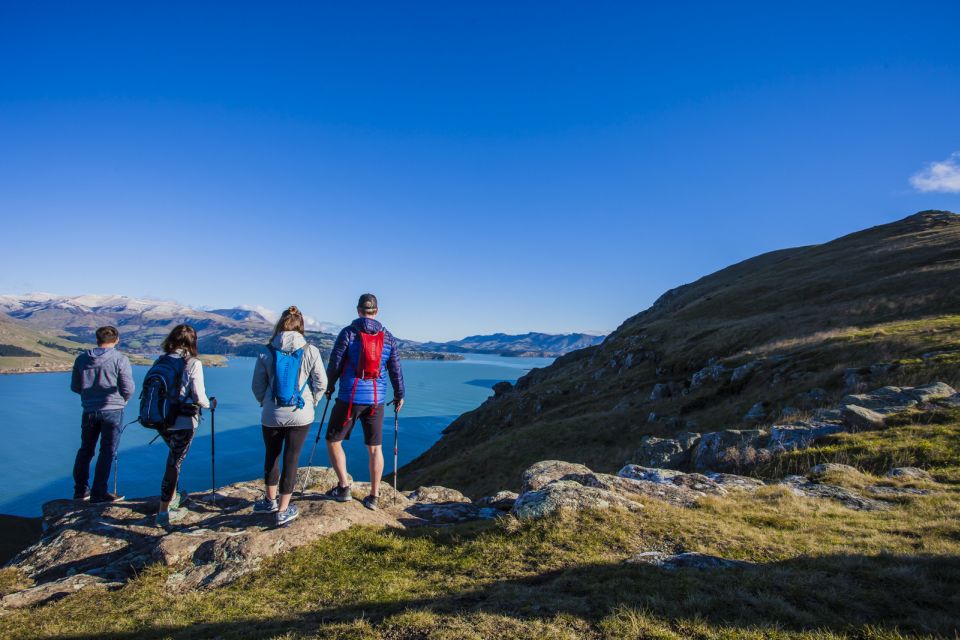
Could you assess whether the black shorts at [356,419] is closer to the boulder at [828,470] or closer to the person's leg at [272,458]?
the person's leg at [272,458]

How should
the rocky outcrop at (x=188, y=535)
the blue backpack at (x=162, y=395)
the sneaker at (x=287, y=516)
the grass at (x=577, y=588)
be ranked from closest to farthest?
the grass at (x=577, y=588)
the rocky outcrop at (x=188, y=535)
the sneaker at (x=287, y=516)
the blue backpack at (x=162, y=395)

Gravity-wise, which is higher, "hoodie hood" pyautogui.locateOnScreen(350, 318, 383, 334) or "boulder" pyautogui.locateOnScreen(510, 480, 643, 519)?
"hoodie hood" pyautogui.locateOnScreen(350, 318, 383, 334)

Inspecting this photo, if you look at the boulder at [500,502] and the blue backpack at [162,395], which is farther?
the boulder at [500,502]

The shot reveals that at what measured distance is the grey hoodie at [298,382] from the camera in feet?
26.2

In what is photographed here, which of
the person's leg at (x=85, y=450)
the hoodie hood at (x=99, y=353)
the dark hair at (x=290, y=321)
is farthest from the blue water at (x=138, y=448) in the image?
the dark hair at (x=290, y=321)

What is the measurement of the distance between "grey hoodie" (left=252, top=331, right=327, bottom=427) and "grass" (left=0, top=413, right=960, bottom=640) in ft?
7.15

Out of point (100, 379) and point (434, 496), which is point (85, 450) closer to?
point (100, 379)

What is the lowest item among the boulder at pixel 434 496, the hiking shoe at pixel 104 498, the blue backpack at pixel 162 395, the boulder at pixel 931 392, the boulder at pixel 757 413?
the boulder at pixel 757 413

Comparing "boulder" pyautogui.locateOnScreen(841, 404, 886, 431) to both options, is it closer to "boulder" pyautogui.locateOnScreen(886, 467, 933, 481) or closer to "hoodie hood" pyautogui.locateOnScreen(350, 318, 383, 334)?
"boulder" pyautogui.locateOnScreen(886, 467, 933, 481)

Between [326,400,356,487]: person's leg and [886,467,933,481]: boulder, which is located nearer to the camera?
[326,400,356,487]: person's leg

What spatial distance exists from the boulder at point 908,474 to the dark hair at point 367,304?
1341cm

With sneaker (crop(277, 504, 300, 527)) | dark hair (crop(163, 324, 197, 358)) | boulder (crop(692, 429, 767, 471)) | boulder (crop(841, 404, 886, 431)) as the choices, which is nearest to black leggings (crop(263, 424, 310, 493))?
sneaker (crop(277, 504, 300, 527))

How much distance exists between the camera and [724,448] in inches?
652

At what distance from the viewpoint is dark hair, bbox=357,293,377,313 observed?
9.02 metres
